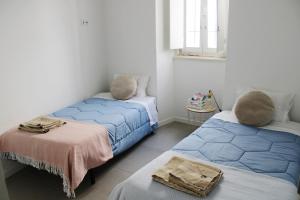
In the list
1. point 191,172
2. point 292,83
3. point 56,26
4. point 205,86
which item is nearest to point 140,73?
point 205,86

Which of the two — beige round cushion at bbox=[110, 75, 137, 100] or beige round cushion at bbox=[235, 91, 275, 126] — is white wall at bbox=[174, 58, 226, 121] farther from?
beige round cushion at bbox=[235, 91, 275, 126]

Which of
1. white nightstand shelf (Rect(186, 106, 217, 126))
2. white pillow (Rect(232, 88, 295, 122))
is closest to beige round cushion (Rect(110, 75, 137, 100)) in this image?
white nightstand shelf (Rect(186, 106, 217, 126))

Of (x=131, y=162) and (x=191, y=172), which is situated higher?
(x=191, y=172)

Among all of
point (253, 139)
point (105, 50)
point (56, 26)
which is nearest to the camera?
point (253, 139)

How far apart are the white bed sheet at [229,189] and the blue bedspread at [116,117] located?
Answer: 3.40 feet

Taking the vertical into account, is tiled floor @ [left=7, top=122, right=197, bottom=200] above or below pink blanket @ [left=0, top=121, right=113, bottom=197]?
below

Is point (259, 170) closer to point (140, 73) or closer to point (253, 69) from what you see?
point (253, 69)

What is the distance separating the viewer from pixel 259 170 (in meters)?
1.91

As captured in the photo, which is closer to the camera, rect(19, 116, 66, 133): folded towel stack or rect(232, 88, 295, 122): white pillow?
rect(19, 116, 66, 133): folded towel stack

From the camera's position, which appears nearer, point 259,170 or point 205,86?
point 259,170

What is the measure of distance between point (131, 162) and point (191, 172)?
1.33 meters

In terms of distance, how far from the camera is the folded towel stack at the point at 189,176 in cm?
167

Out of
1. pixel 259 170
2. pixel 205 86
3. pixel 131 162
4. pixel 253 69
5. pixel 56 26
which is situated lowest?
pixel 131 162

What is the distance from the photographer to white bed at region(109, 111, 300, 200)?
1.65 metres
